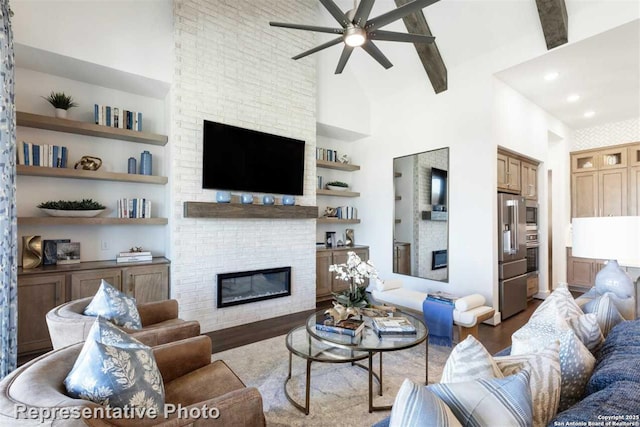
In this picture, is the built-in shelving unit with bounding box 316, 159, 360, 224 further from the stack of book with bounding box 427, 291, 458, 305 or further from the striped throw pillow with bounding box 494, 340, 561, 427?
the striped throw pillow with bounding box 494, 340, 561, 427

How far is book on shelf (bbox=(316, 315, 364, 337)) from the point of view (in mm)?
2207

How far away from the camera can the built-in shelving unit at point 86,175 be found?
297cm

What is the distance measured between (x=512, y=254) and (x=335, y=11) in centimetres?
385

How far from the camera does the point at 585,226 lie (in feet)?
6.01

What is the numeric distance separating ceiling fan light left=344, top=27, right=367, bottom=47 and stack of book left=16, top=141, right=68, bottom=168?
3.13m

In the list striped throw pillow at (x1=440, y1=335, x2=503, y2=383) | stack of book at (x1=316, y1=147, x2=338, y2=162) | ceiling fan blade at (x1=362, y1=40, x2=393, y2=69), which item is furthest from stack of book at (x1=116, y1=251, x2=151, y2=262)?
striped throw pillow at (x1=440, y1=335, x2=503, y2=383)

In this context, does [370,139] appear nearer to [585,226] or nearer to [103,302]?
[585,226]

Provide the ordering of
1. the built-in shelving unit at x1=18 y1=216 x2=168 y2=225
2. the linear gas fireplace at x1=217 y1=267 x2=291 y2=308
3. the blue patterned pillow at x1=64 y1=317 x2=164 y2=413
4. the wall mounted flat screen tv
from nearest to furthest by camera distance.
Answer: the blue patterned pillow at x1=64 y1=317 x2=164 y2=413 < the built-in shelving unit at x1=18 y1=216 x2=168 y2=225 < the wall mounted flat screen tv < the linear gas fireplace at x1=217 y1=267 x2=291 y2=308

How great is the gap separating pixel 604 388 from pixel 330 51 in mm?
5125

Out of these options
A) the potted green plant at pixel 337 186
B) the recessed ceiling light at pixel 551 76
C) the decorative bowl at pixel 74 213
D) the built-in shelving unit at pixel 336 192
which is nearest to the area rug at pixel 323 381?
the decorative bowl at pixel 74 213

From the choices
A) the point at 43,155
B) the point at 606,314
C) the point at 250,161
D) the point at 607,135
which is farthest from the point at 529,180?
the point at 43,155

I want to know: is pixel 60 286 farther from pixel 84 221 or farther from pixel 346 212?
pixel 346 212

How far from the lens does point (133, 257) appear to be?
3.46m

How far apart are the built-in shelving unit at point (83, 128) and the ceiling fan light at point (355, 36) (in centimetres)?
241
